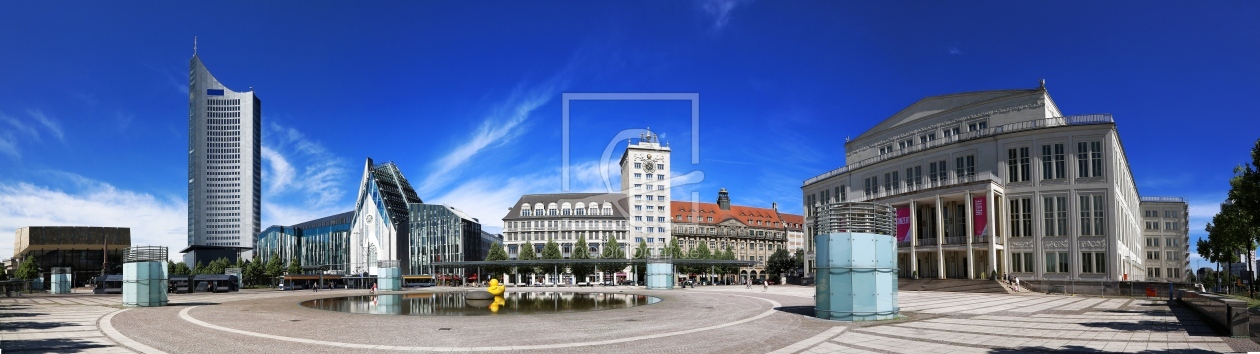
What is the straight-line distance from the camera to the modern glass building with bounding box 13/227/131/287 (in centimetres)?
14025

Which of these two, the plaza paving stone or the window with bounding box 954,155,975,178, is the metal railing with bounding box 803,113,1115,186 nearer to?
the window with bounding box 954,155,975,178

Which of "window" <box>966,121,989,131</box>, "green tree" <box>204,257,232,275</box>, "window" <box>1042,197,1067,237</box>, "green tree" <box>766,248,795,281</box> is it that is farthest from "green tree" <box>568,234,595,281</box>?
"window" <box>1042,197,1067,237</box>

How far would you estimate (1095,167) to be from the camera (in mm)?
61125

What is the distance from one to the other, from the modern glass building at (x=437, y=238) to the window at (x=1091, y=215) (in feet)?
308

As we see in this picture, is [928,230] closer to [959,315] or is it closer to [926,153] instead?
[926,153]

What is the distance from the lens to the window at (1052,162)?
2467 inches

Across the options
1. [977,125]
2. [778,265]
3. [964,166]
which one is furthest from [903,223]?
[778,265]

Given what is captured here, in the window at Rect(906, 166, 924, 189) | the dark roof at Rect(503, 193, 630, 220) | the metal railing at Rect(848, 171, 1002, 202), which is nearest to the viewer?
the metal railing at Rect(848, 171, 1002, 202)

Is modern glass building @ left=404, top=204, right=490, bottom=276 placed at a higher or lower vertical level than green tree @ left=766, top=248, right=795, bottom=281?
higher

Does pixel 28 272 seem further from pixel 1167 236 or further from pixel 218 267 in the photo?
pixel 1167 236

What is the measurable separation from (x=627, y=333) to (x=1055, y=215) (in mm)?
54037

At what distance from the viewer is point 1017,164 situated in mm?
65562

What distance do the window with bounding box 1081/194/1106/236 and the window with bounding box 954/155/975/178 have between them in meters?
9.50

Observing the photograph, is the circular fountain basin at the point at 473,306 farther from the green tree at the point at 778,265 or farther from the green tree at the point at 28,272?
the green tree at the point at 778,265
